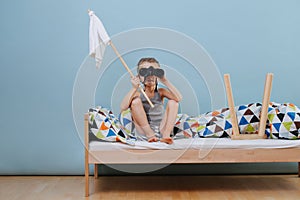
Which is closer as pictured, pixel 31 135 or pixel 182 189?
pixel 182 189

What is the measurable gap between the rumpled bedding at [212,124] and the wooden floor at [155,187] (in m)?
0.30

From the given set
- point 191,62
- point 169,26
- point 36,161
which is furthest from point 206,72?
point 36,161

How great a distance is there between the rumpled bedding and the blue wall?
0.33 m

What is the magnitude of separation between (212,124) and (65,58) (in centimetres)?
111

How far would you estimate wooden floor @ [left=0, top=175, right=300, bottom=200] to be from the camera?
7.95 ft

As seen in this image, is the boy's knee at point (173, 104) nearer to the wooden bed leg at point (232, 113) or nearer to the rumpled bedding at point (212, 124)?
the rumpled bedding at point (212, 124)

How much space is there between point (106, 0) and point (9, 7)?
0.67 m

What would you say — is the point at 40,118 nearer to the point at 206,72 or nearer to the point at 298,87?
the point at 206,72

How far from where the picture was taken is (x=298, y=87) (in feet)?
10.1

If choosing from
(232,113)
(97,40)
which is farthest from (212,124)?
(97,40)

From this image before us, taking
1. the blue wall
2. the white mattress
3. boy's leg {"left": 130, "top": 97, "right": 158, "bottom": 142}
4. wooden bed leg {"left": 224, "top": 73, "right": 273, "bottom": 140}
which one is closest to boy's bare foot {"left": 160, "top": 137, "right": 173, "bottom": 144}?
the white mattress

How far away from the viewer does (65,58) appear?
3078 millimetres

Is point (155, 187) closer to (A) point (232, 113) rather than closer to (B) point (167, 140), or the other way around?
(B) point (167, 140)

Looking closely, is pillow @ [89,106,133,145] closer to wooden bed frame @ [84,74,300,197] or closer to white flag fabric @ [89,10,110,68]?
wooden bed frame @ [84,74,300,197]
